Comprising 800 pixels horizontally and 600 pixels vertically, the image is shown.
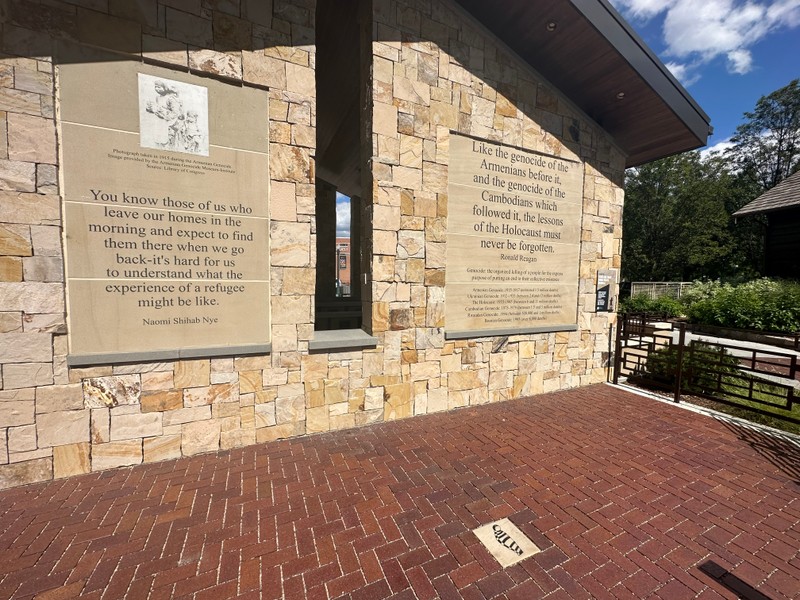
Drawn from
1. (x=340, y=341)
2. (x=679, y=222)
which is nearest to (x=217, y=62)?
(x=340, y=341)

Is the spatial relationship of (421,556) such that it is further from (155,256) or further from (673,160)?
(673,160)

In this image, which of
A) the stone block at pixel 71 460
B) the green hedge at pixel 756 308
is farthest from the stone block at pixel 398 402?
the green hedge at pixel 756 308

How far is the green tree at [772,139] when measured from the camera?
3156 cm

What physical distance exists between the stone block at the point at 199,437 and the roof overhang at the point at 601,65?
6782mm

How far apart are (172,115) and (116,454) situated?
12.5 ft

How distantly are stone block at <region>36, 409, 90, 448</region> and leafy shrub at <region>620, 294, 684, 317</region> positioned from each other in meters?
20.9

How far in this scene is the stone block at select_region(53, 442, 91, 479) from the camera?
3555 mm

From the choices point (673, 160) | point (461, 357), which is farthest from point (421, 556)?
point (673, 160)

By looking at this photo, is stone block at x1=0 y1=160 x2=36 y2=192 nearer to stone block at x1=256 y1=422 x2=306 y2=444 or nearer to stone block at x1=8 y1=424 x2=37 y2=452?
stone block at x1=8 y1=424 x2=37 y2=452

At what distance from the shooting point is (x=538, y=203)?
5.98 m

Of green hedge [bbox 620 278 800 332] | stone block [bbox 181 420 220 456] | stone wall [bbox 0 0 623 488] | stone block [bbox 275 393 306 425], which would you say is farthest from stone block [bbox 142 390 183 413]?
green hedge [bbox 620 278 800 332]

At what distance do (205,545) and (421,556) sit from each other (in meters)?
1.69

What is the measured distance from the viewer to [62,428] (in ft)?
11.7

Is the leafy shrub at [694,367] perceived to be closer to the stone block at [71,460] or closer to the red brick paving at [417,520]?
the red brick paving at [417,520]
